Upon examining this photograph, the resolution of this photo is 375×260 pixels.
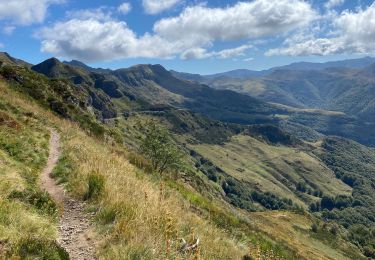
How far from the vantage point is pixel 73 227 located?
11.2 meters

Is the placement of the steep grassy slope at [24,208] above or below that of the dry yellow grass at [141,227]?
above

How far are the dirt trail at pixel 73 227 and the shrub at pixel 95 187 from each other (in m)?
0.41

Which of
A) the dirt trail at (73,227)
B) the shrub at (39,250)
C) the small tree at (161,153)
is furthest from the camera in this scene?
the small tree at (161,153)

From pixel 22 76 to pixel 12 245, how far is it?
240 feet

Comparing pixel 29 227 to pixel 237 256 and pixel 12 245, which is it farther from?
pixel 237 256

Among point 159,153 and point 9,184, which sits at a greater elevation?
point 9,184

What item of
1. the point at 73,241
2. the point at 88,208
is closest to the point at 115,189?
the point at 88,208

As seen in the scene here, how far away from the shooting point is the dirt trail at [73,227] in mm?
9602

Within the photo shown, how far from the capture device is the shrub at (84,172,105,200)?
1330 cm

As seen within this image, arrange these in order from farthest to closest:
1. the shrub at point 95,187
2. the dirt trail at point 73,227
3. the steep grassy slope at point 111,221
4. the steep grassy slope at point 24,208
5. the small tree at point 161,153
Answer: the small tree at point 161,153, the shrub at point 95,187, the dirt trail at point 73,227, the steep grassy slope at point 111,221, the steep grassy slope at point 24,208

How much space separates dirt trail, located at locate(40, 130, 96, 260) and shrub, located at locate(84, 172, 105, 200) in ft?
1.35

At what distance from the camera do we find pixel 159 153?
75.6 meters

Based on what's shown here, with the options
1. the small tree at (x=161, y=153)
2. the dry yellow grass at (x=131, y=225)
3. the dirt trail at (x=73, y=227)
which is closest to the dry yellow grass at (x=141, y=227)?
the dry yellow grass at (x=131, y=225)

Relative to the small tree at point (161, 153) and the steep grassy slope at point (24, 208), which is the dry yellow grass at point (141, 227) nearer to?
the steep grassy slope at point (24, 208)
